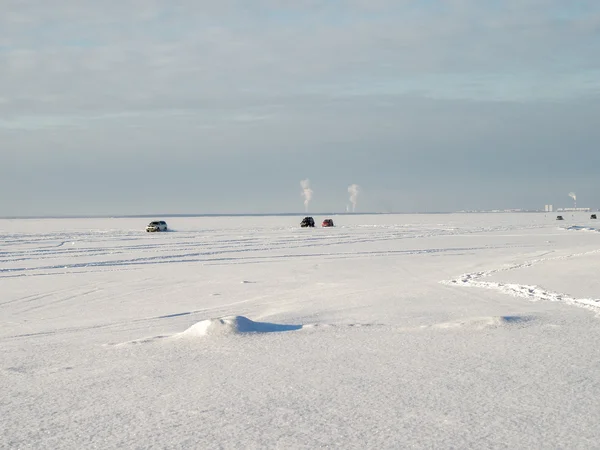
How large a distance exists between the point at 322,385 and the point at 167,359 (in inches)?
78.8

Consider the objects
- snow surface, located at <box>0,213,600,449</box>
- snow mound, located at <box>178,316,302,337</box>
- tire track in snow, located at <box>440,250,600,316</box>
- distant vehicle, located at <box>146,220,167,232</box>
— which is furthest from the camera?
distant vehicle, located at <box>146,220,167,232</box>

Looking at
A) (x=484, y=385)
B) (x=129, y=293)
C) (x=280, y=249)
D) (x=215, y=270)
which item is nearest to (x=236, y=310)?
(x=129, y=293)

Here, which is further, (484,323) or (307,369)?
A: (484,323)

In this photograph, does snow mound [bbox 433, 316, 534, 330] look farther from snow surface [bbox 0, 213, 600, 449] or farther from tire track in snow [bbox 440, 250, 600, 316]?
tire track in snow [bbox 440, 250, 600, 316]

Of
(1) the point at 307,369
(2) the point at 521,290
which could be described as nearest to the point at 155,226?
(2) the point at 521,290

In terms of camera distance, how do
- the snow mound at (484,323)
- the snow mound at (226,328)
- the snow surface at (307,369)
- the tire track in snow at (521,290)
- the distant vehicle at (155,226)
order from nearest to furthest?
the snow surface at (307,369)
the snow mound at (226,328)
the snow mound at (484,323)
the tire track in snow at (521,290)
the distant vehicle at (155,226)

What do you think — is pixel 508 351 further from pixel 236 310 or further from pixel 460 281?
pixel 460 281

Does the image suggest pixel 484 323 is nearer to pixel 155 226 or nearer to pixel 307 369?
pixel 307 369

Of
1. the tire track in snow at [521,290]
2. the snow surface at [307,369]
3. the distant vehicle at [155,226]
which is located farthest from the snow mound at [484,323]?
the distant vehicle at [155,226]

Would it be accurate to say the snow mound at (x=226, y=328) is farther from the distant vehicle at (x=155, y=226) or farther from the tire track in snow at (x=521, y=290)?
the distant vehicle at (x=155, y=226)

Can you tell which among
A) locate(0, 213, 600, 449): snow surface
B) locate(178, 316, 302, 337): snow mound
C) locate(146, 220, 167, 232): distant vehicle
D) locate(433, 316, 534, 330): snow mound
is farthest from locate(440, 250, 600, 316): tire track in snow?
locate(146, 220, 167, 232): distant vehicle

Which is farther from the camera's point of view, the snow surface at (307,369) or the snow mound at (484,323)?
the snow mound at (484,323)

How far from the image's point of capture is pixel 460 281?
16344 millimetres

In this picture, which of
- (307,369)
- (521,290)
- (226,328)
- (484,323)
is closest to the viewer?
(307,369)
